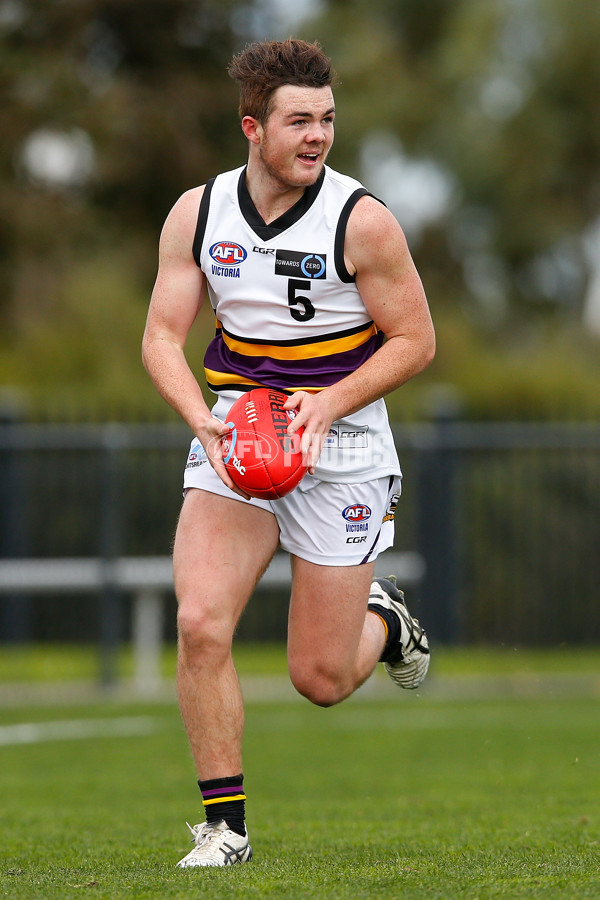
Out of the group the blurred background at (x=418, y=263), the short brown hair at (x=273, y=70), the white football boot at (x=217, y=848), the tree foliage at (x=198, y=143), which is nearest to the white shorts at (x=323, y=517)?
the white football boot at (x=217, y=848)

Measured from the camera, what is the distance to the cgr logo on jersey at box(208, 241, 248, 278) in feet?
17.1

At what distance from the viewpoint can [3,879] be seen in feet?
15.1

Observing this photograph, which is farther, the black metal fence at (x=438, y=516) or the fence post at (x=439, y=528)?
the black metal fence at (x=438, y=516)

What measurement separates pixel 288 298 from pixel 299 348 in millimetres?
202

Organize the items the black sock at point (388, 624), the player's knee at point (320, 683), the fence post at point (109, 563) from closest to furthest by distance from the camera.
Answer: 1. the player's knee at point (320, 683)
2. the black sock at point (388, 624)
3. the fence post at point (109, 563)

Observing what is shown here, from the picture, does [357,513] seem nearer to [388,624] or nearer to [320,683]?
[320,683]

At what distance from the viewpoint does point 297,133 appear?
509cm

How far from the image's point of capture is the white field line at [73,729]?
10.6 m

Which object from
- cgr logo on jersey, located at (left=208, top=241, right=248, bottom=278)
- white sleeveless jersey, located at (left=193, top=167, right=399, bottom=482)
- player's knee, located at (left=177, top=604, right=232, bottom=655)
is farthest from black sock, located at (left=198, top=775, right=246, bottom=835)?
cgr logo on jersey, located at (left=208, top=241, right=248, bottom=278)

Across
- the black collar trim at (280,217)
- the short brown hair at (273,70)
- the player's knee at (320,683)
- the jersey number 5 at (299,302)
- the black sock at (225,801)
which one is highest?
the short brown hair at (273,70)

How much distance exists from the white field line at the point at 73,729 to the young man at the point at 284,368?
544cm

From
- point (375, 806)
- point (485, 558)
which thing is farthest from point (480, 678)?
point (375, 806)

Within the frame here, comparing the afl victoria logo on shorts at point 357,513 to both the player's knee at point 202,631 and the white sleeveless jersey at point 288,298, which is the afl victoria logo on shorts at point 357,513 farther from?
the player's knee at point 202,631

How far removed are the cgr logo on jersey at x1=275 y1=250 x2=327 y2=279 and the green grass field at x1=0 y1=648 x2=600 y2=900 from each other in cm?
205
